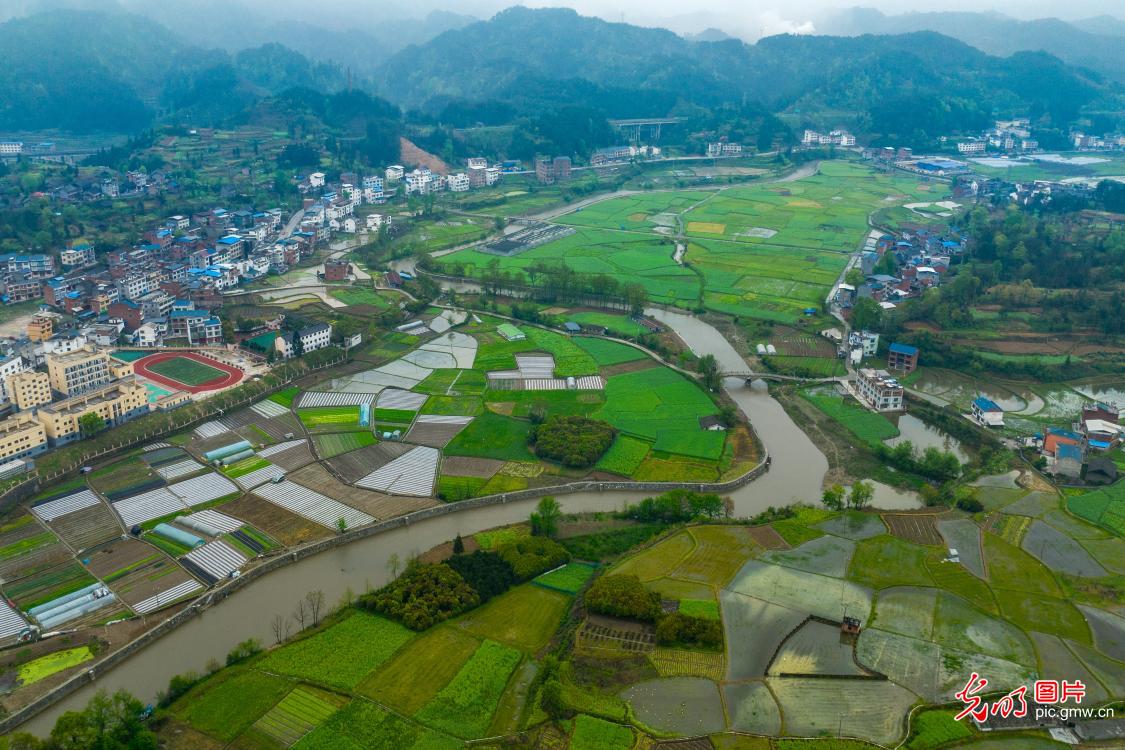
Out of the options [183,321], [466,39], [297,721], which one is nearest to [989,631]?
[297,721]

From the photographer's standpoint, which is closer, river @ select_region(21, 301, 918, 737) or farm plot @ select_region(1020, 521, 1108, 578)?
river @ select_region(21, 301, 918, 737)

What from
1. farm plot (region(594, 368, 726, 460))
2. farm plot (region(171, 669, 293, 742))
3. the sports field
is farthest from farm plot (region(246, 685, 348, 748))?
the sports field

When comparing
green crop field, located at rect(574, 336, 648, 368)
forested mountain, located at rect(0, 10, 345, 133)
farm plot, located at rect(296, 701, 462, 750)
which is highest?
forested mountain, located at rect(0, 10, 345, 133)

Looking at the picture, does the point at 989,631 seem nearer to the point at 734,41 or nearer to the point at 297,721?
the point at 297,721

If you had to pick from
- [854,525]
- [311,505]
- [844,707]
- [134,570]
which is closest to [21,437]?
[134,570]

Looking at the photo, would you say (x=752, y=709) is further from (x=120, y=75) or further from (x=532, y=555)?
(x=120, y=75)

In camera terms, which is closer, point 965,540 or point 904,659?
point 904,659

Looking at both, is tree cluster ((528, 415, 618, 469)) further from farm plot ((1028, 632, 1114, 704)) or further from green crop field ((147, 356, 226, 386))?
green crop field ((147, 356, 226, 386))
